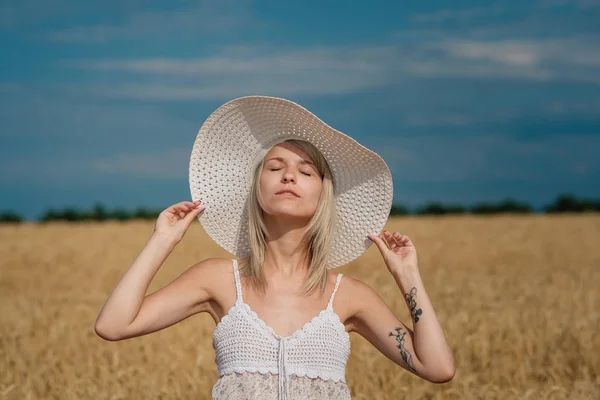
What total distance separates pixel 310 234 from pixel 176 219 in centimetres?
61

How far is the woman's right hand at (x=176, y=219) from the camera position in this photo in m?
3.61

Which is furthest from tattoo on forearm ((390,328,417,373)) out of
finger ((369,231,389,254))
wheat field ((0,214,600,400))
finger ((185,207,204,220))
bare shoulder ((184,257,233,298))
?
wheat field ((0,214,600,400))

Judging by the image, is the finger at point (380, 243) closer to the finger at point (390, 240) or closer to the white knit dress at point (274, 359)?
the finger at point (390, 240)

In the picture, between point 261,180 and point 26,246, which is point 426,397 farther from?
point 26,246

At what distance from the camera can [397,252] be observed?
385 cm

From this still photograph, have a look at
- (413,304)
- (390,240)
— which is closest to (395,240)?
(390,240)

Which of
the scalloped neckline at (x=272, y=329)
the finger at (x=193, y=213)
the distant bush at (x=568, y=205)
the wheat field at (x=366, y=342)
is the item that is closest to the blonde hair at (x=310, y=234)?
the scalloped neckline at (x=272, y=329)

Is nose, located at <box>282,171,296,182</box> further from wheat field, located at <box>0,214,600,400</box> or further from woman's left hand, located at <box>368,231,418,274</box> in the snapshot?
→ wheat field, located at <box>0,214,600,400</box>

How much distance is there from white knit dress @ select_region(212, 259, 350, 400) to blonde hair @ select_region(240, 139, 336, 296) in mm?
138

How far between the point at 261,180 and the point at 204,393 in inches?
98.9

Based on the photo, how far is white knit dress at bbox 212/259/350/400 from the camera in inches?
135

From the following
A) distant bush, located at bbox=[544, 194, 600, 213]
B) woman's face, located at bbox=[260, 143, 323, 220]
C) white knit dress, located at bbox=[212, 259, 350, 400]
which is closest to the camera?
white knit dress, located at bbox=[212, 259, 350, 400]

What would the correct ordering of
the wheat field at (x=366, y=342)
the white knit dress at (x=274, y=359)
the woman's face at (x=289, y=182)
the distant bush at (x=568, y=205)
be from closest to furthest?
the white knit dress at (x=274, y=359) < the woman's face at (x=289, y=182) < the wheat field at (x=366, y=342) < the distant bush at (x=568, y=205)

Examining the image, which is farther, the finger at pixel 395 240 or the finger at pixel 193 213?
the finger at pixel 395 240
